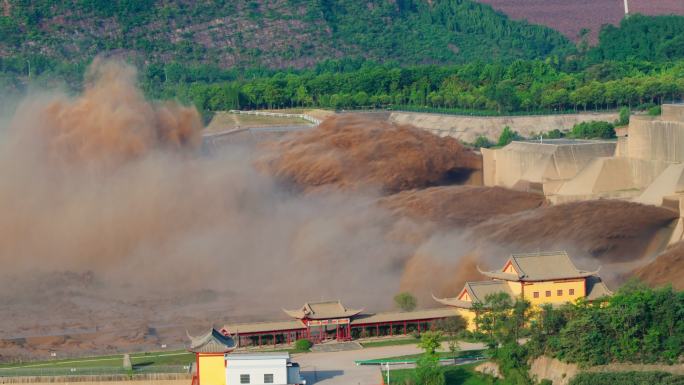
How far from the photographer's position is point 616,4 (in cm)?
19200

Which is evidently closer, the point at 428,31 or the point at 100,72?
the point at 100,72

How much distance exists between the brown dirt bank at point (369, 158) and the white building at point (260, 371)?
35270 millimetres

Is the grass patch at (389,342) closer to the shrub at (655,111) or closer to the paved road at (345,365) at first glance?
the paved road at (345,365)

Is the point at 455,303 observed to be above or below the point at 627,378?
above

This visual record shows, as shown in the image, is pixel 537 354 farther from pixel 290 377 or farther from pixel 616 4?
pixel 616 4

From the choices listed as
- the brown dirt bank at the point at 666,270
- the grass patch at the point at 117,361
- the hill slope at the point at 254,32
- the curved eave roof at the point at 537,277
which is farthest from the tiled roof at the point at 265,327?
the hill slope at the point at 254,32

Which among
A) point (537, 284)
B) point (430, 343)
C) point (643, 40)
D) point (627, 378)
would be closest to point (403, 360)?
point (430, 343)

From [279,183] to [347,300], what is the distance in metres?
21.9

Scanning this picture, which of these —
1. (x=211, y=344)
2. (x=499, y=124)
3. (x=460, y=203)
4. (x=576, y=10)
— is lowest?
(x=211, y=344)

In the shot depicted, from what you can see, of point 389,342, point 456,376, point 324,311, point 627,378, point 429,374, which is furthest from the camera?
point 324,311

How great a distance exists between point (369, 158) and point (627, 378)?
132ft

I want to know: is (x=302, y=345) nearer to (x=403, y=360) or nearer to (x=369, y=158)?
(x=403, y=360)

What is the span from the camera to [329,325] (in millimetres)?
61625

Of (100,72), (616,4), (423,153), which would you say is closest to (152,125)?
(100,72)
